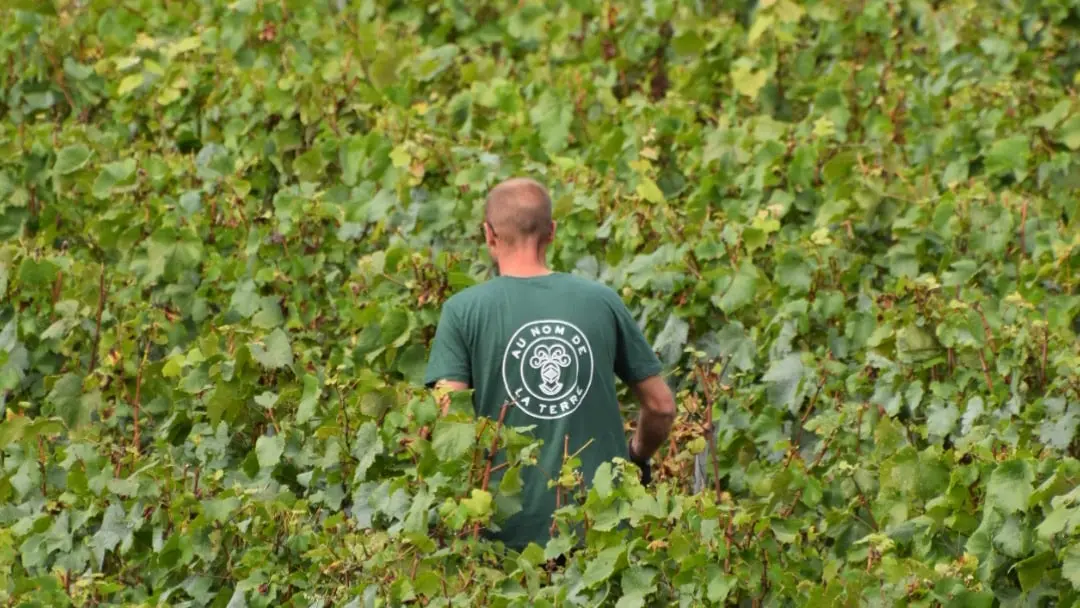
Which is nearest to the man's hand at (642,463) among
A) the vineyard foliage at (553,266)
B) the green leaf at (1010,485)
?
the vineyard foliage at (553,266)

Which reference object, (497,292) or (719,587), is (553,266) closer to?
(497,292)

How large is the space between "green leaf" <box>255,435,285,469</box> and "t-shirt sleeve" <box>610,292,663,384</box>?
90 cm

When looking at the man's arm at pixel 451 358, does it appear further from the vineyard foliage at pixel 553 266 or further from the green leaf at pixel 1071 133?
the green leaf at pixel 1071 133

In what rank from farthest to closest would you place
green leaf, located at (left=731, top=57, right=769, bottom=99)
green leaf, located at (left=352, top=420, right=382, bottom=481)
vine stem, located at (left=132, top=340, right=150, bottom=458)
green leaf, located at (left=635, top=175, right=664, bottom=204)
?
green leaf, located at (left=731, top=57, right=769, bottom=99) → green leaf, located at (left=635, top=175, right=664, bottom=204) → vine stem, located at (left=132, top=340, right=150, bottom=458) → green leaf, located at (left=352, top=420, right=382, bottom=481)

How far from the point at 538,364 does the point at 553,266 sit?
178cm

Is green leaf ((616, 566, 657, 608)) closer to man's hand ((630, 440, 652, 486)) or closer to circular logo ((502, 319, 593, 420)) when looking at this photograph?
circular logo ((502, 319, 593, 420))

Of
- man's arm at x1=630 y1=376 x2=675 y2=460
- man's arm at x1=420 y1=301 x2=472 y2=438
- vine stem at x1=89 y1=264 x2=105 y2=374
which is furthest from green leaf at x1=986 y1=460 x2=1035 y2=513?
vine stem at x1=89 y1=264 x2=105 y2=374

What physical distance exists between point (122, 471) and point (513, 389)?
1.23 metres

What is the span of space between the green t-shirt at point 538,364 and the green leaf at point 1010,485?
0.98 meters

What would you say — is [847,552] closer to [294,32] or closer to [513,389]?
[513,389]

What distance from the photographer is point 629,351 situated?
471 centimetres

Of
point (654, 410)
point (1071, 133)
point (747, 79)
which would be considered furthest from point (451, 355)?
point (747, 79)

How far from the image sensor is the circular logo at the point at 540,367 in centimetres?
454

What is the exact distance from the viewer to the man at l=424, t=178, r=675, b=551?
454 centimetres
